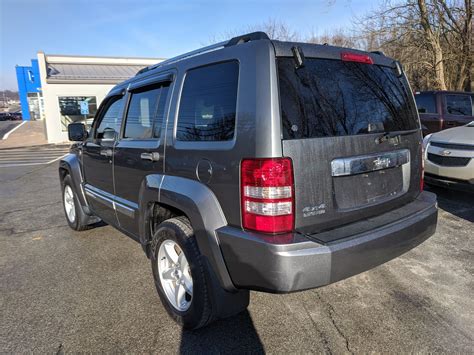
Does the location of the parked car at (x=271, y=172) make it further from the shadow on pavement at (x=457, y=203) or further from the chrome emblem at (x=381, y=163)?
the shadow on pavement at (x=457, y=203)

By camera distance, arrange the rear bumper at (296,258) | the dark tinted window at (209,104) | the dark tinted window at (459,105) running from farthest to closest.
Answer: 1. the dark tinted window at (459,105)
2. the dark tinted window at (209,104)
3. the rear bumper at (296,258)

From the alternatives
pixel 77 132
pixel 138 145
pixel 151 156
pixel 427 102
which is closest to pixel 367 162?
pixel 151 156

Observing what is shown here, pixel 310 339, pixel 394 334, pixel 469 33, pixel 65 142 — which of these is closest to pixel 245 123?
pixel 310 339

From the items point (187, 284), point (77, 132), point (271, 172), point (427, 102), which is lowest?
point (187, 284)

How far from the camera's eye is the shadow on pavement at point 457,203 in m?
5.33

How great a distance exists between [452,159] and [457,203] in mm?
963

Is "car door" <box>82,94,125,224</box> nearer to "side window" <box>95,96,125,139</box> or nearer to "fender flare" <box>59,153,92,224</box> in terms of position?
"side window" <box>95,96,125,139</box>

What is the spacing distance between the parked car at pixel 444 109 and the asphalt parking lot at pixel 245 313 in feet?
15.6

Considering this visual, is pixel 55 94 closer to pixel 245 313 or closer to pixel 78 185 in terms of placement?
pixel 78 185

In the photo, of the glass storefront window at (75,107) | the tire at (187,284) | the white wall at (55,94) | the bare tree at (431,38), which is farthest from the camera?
the glass storefront window at (75,107)

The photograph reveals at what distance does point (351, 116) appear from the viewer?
246 cm

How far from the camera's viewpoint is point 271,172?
2102mm

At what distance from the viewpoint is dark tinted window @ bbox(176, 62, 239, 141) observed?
91.7 inches

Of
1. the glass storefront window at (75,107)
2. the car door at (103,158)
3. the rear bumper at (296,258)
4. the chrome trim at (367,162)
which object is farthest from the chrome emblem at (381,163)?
the glass storefront window at (75,107)
